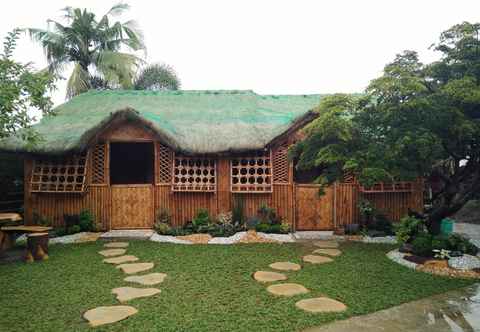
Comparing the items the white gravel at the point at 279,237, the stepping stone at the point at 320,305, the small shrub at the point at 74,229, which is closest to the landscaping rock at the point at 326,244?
the white gravel at the point at 279,237

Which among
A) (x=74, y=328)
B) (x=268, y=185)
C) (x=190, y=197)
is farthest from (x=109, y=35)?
(x=74, y=328)

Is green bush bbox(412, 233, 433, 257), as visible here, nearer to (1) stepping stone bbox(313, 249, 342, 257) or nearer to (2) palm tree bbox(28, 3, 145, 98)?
(1) stepping stone bbox(313, 249, 342, 257)

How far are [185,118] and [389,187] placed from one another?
21.5 ft

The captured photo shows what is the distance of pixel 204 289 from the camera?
5309mm

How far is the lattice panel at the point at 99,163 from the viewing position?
9820mm

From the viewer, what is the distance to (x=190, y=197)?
995 cm

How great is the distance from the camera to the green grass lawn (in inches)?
165

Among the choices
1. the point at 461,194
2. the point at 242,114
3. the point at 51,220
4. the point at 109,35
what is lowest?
the point at 51,220

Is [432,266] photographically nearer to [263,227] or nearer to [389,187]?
[389,187]

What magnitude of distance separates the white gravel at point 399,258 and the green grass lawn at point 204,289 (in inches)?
8.4

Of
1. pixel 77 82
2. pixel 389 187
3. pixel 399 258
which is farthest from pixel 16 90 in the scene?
pixel 77 82

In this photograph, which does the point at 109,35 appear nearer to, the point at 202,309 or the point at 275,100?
the point at 275,100

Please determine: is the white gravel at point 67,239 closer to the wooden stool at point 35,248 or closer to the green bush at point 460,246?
the wooden stool at point 35,248

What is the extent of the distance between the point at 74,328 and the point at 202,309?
60.8 inches
